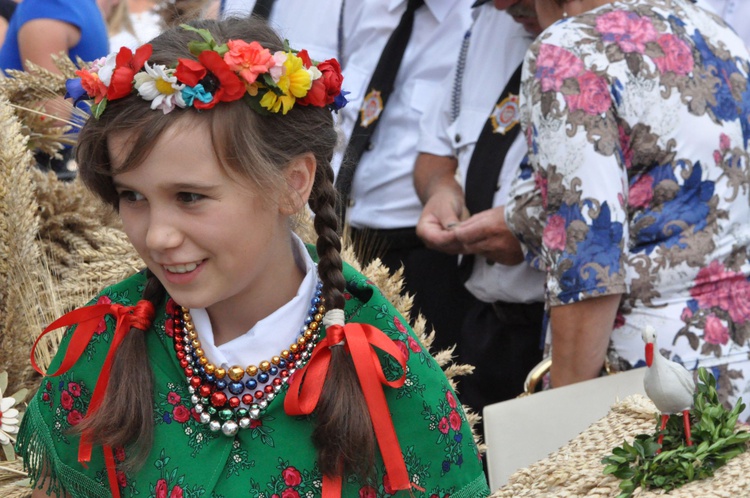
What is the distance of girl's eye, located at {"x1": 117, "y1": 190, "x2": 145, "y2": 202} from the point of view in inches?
56.3

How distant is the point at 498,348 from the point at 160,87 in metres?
1.51

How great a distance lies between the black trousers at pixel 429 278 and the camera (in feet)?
9.41

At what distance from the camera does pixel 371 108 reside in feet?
9.80

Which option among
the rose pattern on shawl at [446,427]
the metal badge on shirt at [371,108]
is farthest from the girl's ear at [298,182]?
the metal badge on shirt at [371,108]

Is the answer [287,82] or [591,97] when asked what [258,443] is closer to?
[287,82]

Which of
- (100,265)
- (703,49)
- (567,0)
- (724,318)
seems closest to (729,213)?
(724,318)

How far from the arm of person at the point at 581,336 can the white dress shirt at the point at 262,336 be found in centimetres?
75

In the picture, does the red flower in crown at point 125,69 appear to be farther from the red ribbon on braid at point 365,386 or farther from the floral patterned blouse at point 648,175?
the floral patterned blouse at point 648,175

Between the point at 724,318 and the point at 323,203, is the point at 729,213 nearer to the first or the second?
the point at 724,318

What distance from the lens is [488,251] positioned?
8.23 ft

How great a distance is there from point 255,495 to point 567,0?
53.3 inches

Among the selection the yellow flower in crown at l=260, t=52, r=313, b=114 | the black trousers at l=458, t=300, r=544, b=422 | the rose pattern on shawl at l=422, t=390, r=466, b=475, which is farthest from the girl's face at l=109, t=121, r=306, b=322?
the black trousers at l=458, t=300, r=544, b=422

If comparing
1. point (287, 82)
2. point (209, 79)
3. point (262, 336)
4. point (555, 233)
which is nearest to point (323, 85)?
point (287, 82)

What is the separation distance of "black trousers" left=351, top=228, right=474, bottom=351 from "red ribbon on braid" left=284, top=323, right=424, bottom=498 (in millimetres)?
1324
